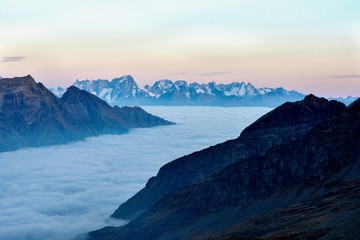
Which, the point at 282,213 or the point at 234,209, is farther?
the point at 234,209

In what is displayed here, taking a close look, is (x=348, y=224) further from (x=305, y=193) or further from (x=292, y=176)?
(x=292, y=176)

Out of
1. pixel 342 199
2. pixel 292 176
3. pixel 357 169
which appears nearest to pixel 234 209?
pixel 292 176

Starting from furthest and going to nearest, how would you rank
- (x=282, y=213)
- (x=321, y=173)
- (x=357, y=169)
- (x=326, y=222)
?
(x=321, y=173) < (x=357, y=169) < (x=282, y=213) < (x=326, y=222)

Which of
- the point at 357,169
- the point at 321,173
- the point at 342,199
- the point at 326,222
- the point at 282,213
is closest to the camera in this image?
the point at 326,222

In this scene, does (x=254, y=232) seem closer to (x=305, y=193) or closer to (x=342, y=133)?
(x=305, y=193)

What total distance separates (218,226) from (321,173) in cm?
5139

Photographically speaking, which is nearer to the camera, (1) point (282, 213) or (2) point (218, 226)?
(1) point (282, 213)

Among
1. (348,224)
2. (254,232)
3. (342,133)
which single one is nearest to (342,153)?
(342,133)

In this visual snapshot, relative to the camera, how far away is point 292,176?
7515 inches

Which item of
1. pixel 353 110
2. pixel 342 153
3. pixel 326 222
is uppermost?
pixel 353 110

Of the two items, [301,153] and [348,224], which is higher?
[301,153]

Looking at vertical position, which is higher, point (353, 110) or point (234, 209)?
point (353, 110)

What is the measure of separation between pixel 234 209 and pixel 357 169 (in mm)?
59038

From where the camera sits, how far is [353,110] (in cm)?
19625
